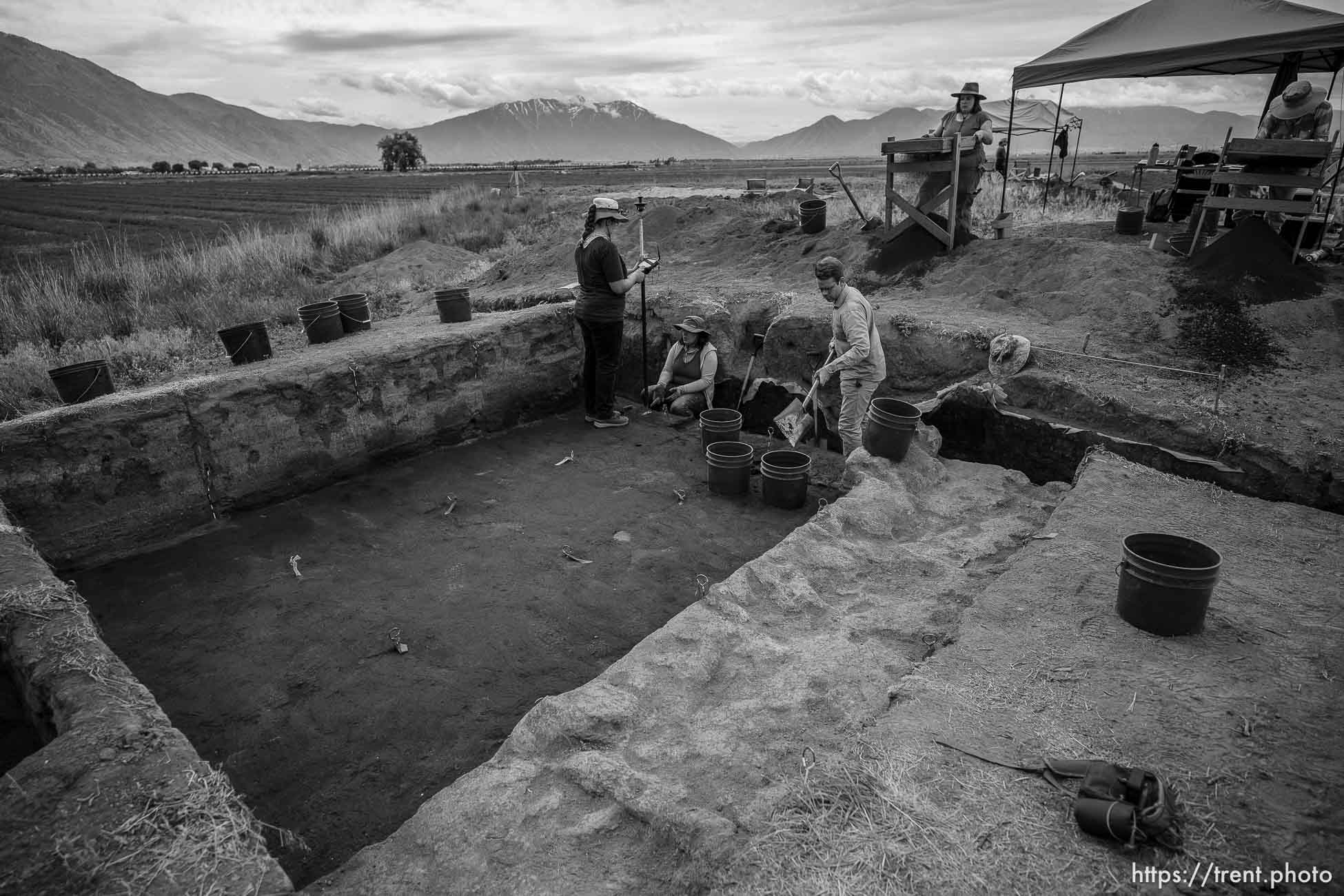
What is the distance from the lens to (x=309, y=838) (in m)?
2.99

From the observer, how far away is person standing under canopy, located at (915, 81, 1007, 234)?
8938mm

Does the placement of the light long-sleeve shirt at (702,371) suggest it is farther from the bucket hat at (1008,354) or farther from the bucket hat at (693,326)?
the bucket hat at (1008,354)

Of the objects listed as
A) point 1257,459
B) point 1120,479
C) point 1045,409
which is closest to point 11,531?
point 1120,479

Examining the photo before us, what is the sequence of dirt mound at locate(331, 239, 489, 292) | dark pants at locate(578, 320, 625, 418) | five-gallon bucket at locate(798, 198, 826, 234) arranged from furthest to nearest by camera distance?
dirt mound at locate(331, 239, 489, 292)
five-gallon bucket at locate(798, 198, 826, 234)
dark pants at locate(578, 320, 625, 418)

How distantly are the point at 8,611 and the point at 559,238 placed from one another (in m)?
12.2

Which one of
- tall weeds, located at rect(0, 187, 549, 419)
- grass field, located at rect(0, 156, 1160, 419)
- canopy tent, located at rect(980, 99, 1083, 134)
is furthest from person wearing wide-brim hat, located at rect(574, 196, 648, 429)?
canopy tent, located at rect(980, 99, 1083, 134)

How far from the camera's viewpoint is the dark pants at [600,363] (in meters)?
7.19

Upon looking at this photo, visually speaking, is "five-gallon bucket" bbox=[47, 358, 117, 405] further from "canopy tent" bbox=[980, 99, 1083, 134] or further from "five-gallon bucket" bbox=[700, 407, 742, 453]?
"canopy tent" bbox=[980, 99, 1083, 134]

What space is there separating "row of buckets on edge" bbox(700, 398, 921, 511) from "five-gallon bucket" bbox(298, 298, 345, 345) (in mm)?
4217

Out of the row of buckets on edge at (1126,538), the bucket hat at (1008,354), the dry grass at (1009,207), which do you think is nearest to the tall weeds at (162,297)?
the row of buckets on edge at (1126,538)

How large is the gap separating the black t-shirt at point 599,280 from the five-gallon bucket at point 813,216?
5168mm

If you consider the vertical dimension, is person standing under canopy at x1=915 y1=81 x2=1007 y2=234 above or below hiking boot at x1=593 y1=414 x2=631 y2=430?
above

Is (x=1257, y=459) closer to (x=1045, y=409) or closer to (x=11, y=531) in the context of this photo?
(x=1045, y=409)
